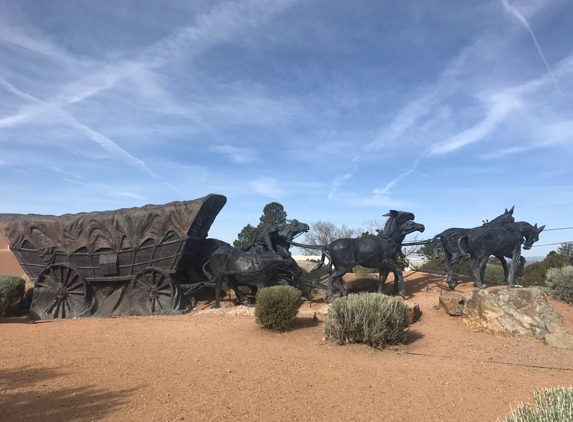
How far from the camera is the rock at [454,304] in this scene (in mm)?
9320

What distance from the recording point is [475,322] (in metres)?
8.74

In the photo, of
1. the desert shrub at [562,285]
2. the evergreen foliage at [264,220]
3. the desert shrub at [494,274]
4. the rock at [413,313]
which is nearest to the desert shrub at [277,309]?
the rock at [413,313]

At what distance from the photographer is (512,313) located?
8391 millimetres

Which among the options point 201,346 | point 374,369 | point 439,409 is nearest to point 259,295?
point 201,346

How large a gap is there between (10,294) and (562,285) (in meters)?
16.1

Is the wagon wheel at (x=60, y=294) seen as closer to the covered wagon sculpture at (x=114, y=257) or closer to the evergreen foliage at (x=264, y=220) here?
the covered wagon sculpture at (x=114, y=257)

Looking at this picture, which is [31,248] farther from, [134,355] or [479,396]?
[479,396]

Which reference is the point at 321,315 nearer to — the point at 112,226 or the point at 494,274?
the point at 112,226

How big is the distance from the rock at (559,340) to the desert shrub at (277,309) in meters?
4.87

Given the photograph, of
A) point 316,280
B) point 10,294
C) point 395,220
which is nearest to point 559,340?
point 395,220

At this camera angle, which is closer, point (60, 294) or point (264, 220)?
point (60, 294)

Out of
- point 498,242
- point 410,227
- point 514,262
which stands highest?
point 410,227

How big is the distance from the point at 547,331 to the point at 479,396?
3821 mm

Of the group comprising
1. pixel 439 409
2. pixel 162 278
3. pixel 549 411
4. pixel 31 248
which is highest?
pixel 31 248
